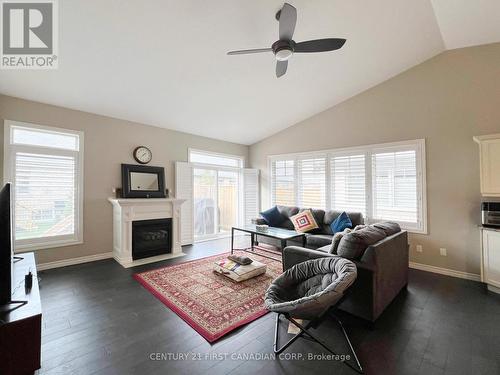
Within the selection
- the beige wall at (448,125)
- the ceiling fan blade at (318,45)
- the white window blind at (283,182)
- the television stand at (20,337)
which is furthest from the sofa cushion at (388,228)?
the television stand at (20,337)

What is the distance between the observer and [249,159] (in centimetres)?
684

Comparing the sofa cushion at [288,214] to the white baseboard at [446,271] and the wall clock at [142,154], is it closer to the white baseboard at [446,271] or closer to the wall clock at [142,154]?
the white baseboard at [446,271]

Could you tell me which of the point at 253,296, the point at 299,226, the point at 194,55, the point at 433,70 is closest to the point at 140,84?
the point at 194,55

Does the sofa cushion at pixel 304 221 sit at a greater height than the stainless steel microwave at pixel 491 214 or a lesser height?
lesser

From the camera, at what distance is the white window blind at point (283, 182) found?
19.0 ft

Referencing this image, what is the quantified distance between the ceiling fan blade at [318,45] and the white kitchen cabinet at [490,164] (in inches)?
95.1

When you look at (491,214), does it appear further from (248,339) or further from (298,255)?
(248,339)

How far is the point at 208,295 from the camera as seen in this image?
279 centimetres

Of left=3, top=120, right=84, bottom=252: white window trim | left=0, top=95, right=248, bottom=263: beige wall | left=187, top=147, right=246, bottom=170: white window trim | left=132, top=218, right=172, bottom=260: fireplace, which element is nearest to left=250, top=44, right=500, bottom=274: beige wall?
left=187, top=147, right=246, bottom=170: white window trim

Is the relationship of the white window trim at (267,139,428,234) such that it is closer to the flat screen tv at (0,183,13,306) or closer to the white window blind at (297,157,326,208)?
the white window blind at (297,157,326,208)

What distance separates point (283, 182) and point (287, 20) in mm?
4150

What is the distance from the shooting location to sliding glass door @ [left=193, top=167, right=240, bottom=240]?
224 inches

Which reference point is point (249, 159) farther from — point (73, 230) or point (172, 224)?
point (73, 230)

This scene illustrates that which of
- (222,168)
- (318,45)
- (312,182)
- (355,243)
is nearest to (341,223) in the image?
(312,182)
